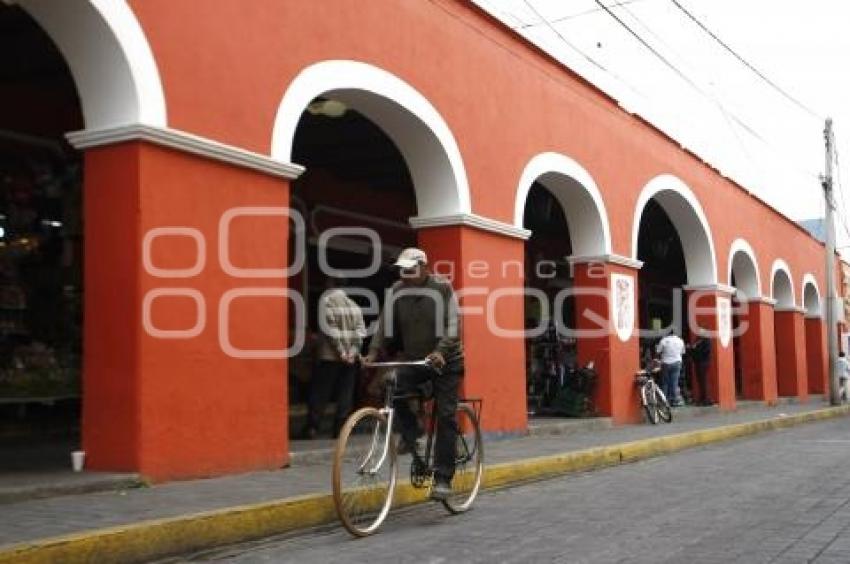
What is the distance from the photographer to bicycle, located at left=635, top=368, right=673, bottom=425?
15.0 metres

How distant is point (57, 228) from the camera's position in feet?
32.7

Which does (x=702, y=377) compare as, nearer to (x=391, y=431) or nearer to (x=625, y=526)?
→ (x=625, y=526)

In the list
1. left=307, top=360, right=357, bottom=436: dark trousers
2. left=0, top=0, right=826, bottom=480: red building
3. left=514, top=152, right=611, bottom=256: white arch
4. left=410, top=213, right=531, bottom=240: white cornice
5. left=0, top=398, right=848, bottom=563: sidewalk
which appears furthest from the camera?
left=514, top=152, right=611, bottom=256: white arch

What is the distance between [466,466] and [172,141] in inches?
123

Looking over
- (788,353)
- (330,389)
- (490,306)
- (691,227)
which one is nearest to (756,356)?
(788,353)

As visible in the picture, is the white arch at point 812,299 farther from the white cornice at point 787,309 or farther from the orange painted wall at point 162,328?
the orange painted wall at point 162,328

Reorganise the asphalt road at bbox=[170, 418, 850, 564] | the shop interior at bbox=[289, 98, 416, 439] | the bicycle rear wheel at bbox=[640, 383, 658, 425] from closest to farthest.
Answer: the asphalt road at bbox=[170, 418, 850, 564] < the shop interior at bbox=[289, 98, 416, 439] < the bicycle rear wheel at bbox=[640, 383, 658, 425]

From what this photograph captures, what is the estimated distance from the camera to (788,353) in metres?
25.7

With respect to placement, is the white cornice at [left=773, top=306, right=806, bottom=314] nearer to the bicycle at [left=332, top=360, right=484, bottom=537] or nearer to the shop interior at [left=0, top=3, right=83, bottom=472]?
the shop interior at [left=0, top=3, right=83, bottom=472]

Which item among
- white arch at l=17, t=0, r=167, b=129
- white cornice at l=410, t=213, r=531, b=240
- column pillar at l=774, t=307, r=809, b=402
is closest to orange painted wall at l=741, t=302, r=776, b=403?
column pillar at l=774, t=307, r=809, b=402

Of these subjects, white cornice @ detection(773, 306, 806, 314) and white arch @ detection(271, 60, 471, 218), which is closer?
white arch @ detection(271, 60, 471, 218)

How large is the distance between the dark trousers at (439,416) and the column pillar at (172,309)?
178 cm

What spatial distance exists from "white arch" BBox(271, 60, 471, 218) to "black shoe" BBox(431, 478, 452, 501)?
320 centimetres

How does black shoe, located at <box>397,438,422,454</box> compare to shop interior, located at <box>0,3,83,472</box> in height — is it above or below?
below
